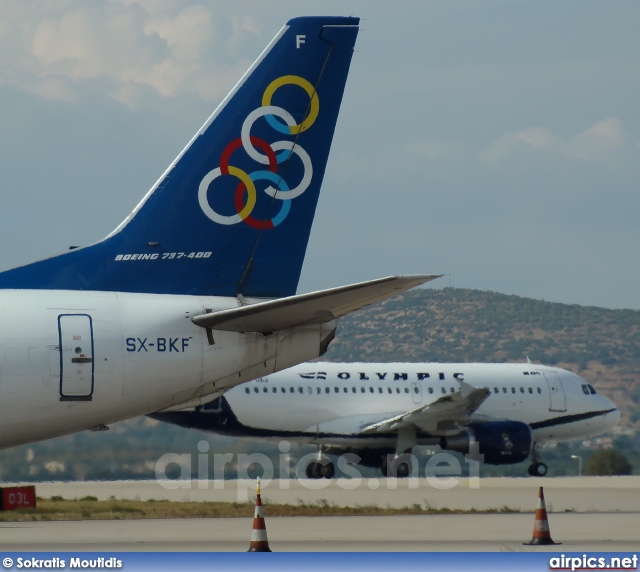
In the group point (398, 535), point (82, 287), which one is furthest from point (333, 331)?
point (398, 535)

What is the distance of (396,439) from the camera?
41625 millimetres

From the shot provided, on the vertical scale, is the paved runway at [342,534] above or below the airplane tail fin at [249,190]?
below

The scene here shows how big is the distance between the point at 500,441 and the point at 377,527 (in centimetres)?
1958

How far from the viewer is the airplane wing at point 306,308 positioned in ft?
47.1

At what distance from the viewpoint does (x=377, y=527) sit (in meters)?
21.0

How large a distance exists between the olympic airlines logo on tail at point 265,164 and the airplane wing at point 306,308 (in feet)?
4.53

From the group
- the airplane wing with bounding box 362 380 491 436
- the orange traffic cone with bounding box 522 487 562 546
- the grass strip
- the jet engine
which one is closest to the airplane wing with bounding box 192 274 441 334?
the orange traffic cone with bounding box 522 487 562 546

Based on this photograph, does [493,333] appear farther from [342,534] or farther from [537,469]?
[342,534]

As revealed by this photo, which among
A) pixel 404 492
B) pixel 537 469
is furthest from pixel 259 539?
pixel 537 469

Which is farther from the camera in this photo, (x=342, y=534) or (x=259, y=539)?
(x=342, y=534)

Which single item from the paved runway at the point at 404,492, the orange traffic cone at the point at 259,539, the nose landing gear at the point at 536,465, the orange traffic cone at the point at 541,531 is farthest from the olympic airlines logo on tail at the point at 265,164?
the nose landing gear at the point at 536,465

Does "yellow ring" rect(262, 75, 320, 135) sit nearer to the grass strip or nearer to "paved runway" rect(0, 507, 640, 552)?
"paved runway" rect(0, 507, 640, 552)

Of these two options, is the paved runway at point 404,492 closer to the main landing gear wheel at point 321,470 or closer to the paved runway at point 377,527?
the paved runway at point 377,527

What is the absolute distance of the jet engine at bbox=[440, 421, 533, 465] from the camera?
131 ft
